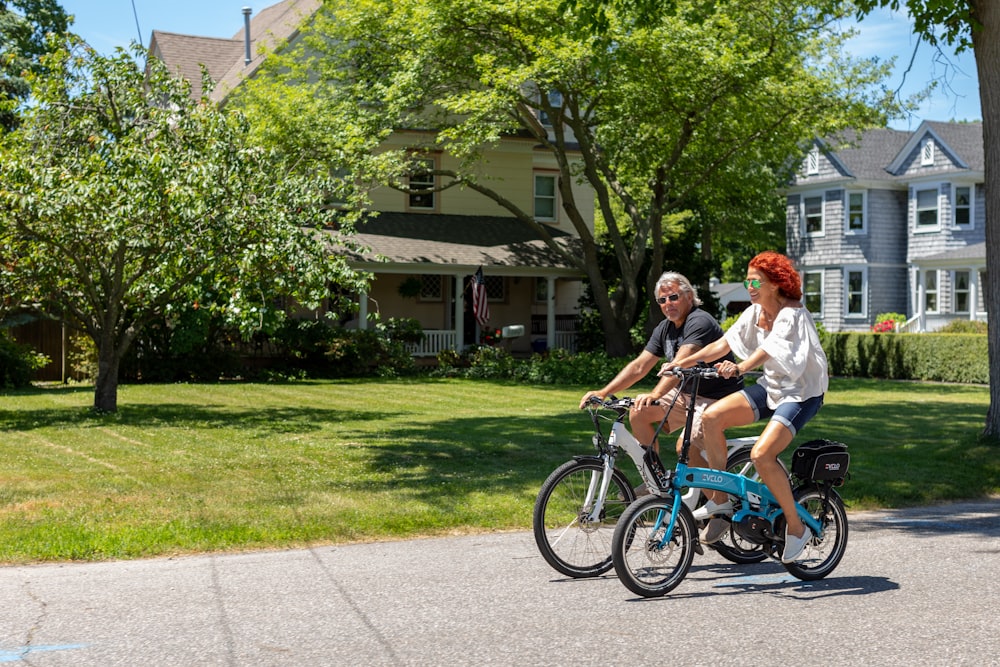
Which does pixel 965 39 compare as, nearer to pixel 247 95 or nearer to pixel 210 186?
pixel 210 186

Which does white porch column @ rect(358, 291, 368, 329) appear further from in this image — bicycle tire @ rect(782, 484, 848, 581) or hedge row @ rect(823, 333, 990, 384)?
bicycle tire @ rect(782, 484, 848, 581)

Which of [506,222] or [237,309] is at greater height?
[506,222]

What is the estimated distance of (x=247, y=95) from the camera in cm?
2738

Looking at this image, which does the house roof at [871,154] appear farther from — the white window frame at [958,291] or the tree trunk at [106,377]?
the tree trunk at [106,377]

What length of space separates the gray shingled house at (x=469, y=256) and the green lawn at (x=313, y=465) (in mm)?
9528

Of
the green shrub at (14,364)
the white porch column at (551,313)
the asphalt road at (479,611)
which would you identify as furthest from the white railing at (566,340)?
the asphalt road at (479,611)

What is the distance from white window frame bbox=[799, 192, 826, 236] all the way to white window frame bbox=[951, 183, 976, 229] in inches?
200

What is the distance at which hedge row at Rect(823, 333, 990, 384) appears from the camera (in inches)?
1097

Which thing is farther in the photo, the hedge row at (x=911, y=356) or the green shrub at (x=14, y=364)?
the hedge row at (x=911, y=356)

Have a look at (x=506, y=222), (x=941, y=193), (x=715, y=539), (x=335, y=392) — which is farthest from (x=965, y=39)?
(x=941, y=193)

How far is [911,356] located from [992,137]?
702 inches

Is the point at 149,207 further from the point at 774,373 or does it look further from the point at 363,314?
the point at 363,314

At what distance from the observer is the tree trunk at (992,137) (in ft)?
41.5

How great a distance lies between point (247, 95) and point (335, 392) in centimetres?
892
